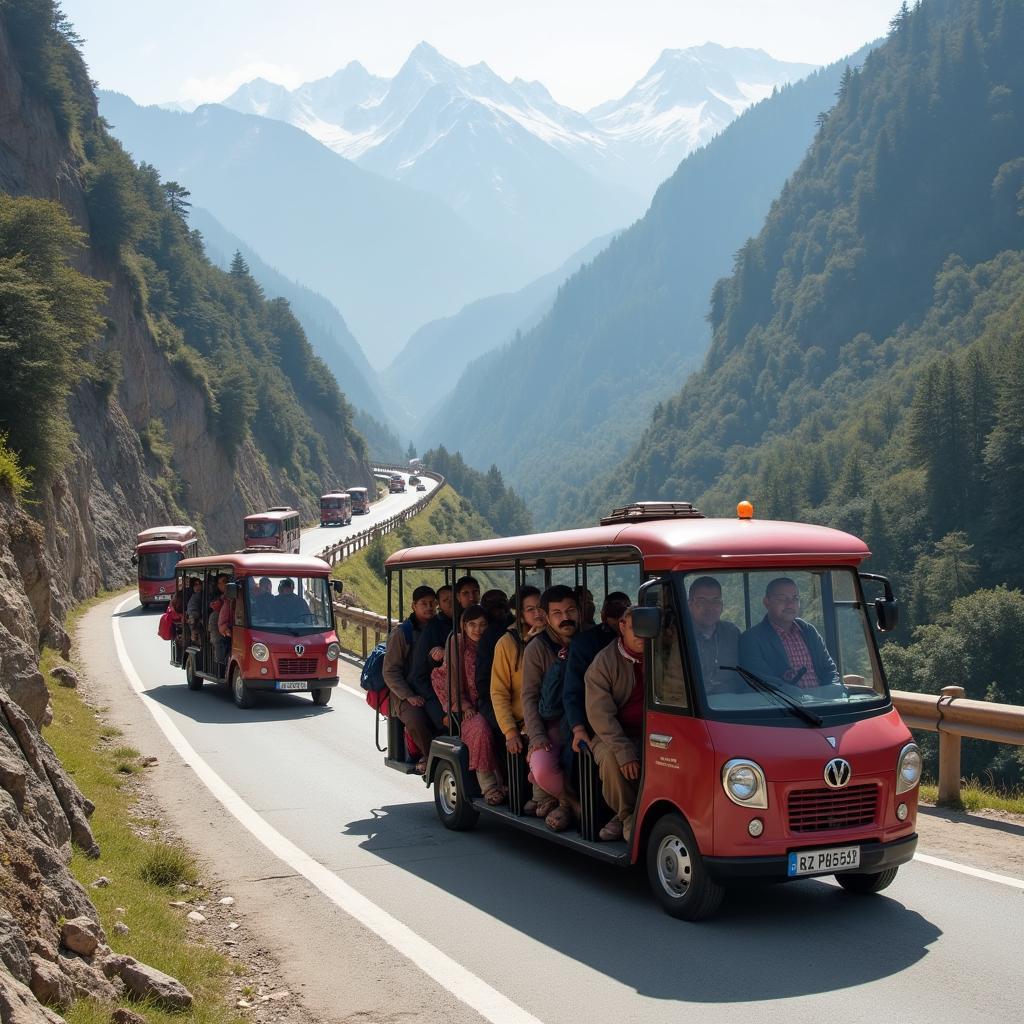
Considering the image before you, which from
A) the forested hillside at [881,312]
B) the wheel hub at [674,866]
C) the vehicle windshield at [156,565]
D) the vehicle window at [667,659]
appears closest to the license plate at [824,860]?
the wheel hub at [674,866]

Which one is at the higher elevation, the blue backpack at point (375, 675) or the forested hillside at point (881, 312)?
the forested hillside at point (881, 312)

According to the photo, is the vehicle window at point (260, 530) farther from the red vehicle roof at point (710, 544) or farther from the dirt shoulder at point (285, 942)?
the red vehicle roof at point (710, 544)

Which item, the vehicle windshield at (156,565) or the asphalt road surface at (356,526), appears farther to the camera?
the asphalt road surface at (356,526)

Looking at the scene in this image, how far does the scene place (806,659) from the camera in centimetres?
794

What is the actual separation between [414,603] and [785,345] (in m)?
182

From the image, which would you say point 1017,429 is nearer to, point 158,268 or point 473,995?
point 158,268

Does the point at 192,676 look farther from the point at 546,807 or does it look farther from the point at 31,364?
the point at 31,364

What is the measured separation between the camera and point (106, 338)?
64.3 metres

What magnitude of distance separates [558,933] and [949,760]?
501cm

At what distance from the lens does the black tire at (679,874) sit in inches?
292

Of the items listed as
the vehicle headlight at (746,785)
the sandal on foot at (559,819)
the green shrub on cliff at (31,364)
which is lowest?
the sandal on foot at (559,819)

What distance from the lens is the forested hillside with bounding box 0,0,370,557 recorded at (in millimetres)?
38188

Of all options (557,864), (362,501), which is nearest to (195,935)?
(557,864)

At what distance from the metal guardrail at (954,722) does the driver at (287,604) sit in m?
11.0
